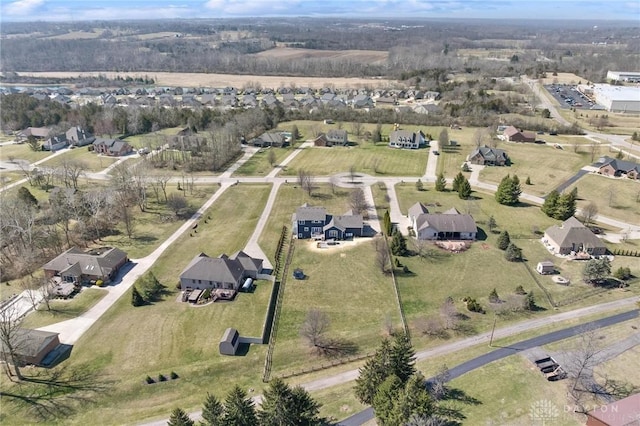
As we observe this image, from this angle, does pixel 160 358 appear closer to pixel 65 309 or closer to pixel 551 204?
pixel 65 309

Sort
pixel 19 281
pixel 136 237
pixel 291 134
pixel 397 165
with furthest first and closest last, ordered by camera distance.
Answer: pixel 291 134 → pixel 397 165 → pixel 136 237 → pixel 19 281

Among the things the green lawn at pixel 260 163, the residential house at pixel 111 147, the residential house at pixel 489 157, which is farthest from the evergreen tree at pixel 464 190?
the residential house at pixel 111 147

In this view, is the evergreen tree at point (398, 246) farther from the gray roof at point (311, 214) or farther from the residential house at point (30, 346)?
the residential house at point (30, 346)

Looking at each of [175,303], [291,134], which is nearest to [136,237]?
[175,303]

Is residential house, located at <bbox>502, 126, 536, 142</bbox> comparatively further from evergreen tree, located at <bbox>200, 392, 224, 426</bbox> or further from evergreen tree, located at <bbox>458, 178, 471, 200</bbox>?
evergreen tree, located at <bbox>200, 392, 224, 426</bbox>

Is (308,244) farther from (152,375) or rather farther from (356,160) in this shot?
(356,160)
